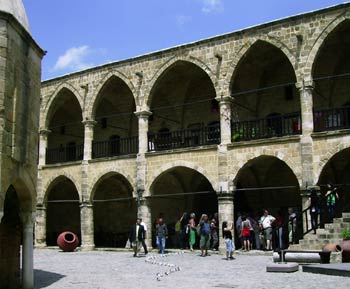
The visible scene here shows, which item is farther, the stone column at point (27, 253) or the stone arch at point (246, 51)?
the stone arch at point (246, 51)

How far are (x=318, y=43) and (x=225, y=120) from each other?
4.11 meters

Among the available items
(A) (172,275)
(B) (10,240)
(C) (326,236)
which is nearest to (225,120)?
(C) (326,236)

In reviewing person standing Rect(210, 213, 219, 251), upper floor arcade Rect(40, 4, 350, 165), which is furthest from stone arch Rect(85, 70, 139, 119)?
person standing Rect(210, 213, 219, 251)

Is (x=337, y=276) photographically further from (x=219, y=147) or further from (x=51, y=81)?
(x=51, y=81)

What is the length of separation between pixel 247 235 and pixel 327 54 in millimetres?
8043

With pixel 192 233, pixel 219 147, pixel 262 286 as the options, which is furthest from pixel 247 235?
pixel 262 286

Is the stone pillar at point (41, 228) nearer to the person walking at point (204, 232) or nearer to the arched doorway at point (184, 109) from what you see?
the arched doorway at point (184, 109)

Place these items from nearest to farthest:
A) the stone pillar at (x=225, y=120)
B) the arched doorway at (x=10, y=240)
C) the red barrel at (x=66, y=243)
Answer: the arched doorway at (x=10, y=240)
the stone pillar at (x=225, y=120)
the red barrel at (x=66, y=243)

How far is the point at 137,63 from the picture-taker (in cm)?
2158

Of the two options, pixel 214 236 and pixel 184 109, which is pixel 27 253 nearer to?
pixel 214 236

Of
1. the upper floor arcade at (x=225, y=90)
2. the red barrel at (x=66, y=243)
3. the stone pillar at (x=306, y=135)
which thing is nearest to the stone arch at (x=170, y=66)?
the upper floor arcade at (x=225, y=90)

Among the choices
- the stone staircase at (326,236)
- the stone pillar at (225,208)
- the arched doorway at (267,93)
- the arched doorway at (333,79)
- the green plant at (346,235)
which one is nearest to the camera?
the green plant at (346,235)

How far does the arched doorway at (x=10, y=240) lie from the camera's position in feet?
34.7

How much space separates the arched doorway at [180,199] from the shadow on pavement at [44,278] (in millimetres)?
9545
